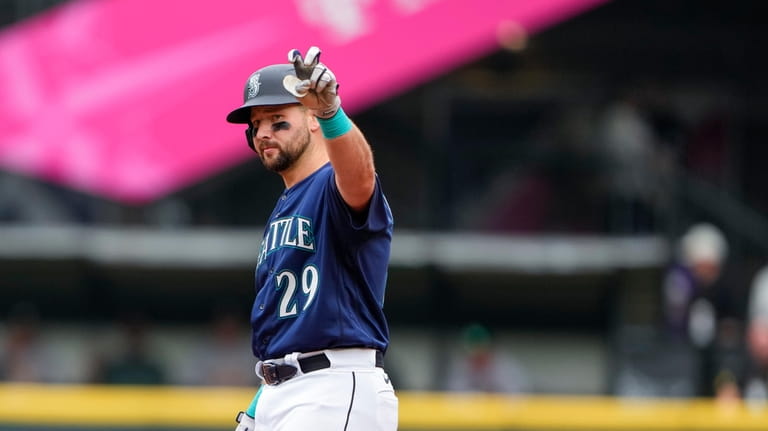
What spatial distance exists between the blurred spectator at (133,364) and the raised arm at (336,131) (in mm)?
7702

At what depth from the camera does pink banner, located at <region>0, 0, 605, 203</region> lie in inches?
430

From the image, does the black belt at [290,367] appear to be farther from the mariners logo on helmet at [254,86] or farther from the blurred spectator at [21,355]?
the blurred spectator at [21,355]

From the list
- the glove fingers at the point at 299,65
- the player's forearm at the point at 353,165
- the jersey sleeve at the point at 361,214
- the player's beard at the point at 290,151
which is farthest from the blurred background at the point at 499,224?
the glove fingers at the point at 299,65

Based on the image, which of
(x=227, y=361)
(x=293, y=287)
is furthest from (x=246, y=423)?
(x=227, y=361)

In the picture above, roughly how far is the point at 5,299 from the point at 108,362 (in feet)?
6.60

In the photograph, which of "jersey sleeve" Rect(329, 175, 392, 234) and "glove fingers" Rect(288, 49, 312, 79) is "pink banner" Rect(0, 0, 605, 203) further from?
"glove fingers" Rect(288, 49, 312, 79)

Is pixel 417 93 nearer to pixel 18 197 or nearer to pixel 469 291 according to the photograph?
pixel 469 291

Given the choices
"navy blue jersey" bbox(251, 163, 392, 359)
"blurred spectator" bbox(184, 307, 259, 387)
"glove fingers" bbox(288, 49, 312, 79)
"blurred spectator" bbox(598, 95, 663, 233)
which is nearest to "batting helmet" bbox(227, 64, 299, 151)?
"navy blue jersey" bbox(251, 163, 392, 359)

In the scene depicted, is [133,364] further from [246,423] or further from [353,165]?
[353,165]

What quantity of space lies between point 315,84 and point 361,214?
50 centimetres

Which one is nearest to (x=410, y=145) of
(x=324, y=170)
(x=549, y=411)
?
(x=549, y=411)

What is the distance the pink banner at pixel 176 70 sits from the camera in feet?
35.8

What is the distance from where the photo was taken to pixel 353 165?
411cm

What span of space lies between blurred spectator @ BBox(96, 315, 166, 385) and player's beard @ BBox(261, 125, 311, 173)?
7.32 m
